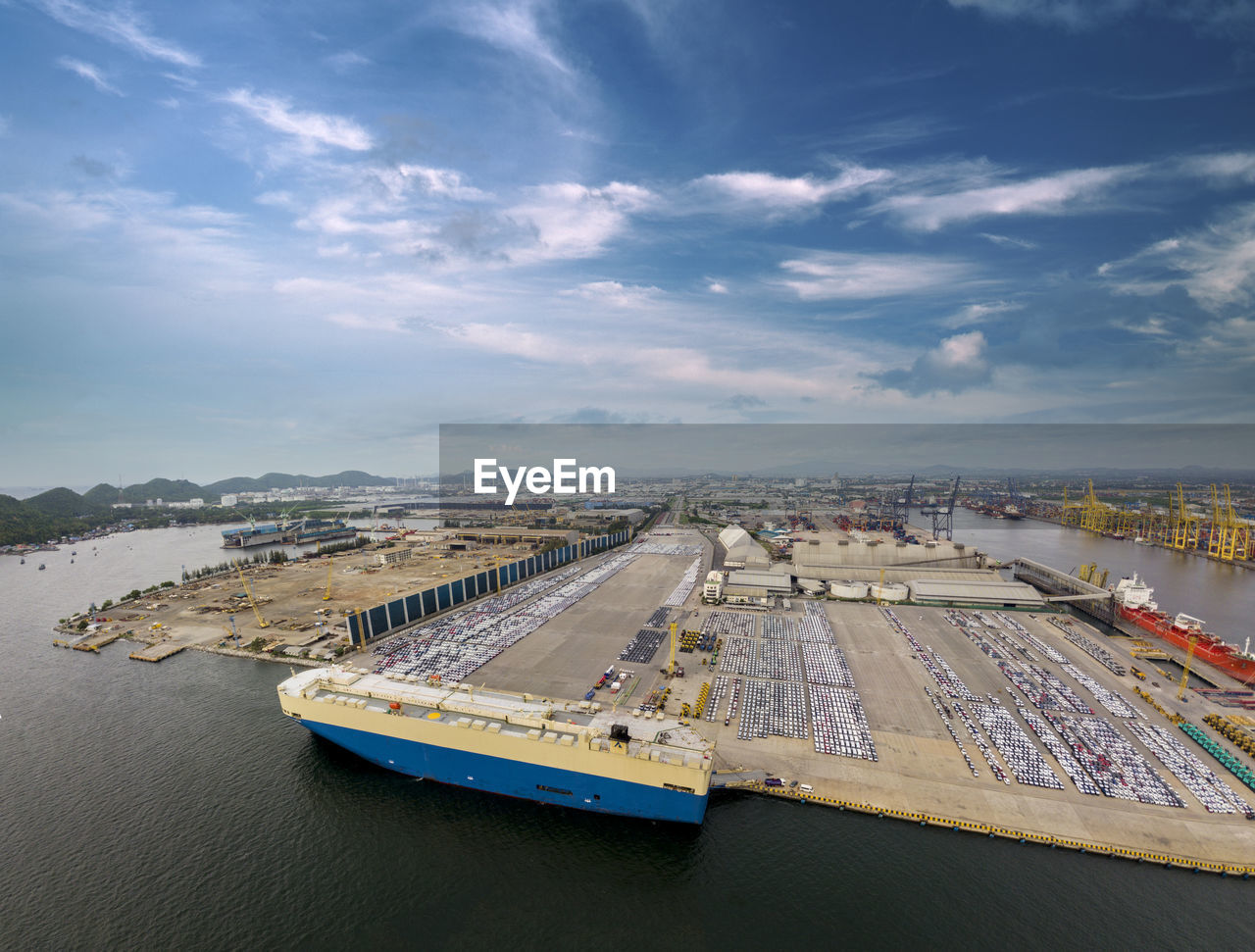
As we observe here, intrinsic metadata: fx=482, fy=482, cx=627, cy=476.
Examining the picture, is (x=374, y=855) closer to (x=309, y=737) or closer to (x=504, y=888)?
(x=504, y=888)

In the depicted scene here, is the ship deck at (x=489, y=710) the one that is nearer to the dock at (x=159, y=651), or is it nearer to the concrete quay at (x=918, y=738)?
the concrete quay at (x=918, y=738)

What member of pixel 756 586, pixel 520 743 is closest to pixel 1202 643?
pixel 756 586

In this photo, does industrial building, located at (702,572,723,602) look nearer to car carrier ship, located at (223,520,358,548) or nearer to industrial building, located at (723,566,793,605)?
industrial building, located at (723,566,793,605)

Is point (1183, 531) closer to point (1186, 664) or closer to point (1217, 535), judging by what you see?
point (1217, 535)

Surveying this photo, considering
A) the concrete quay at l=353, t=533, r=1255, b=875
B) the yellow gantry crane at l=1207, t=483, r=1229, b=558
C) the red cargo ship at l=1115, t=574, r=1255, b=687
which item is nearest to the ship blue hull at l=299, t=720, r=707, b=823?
the concrete quay at l=353, t=533, r=1255, b=875

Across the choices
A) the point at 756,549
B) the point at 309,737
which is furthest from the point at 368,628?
the point at 756,549

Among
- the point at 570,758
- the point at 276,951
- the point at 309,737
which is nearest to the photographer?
the point at 276,951
